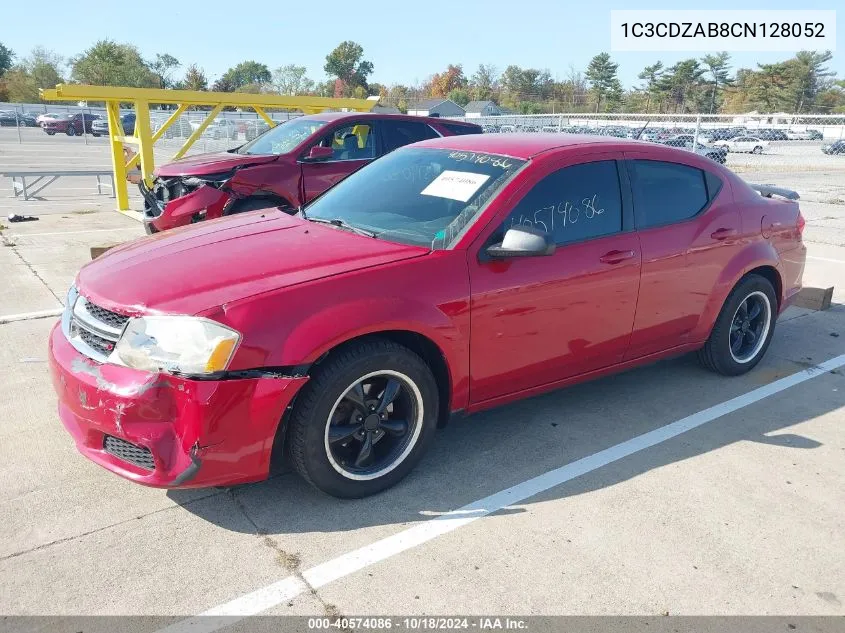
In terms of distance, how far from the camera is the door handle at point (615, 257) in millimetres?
3906

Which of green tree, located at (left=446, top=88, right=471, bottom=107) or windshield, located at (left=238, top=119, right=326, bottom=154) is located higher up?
green tree, located at (left=446, top=88, right=471, bottom=107)

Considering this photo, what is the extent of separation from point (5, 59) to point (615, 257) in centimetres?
9337

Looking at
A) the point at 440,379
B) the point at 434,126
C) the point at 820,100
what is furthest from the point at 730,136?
the point at 820,100

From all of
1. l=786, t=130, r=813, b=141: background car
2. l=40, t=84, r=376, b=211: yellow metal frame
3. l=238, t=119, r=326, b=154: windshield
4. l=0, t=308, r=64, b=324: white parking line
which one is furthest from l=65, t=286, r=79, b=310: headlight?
l=786, t=130, r=813, b=141: background car

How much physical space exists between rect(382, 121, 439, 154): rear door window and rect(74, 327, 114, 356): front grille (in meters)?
5.84

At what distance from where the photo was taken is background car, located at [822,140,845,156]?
26.2 m

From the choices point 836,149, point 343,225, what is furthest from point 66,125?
point 343,225

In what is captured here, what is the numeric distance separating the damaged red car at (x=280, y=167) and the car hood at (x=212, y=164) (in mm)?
11

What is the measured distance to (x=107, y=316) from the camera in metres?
3.03

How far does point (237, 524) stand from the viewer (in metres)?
3.07

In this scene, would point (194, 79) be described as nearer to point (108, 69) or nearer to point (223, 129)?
point (108, 69)

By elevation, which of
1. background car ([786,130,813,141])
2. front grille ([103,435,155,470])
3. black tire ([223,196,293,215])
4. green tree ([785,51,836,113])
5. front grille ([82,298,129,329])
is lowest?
front grille ([103,435,155,470])

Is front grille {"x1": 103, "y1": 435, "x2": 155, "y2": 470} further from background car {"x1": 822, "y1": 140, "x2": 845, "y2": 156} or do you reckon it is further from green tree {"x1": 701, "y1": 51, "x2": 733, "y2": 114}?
green tree {"x1": 701, "y1": 51, "x2": 733, "y2": 114}

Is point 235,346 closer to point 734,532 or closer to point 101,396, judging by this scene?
point 101,396
